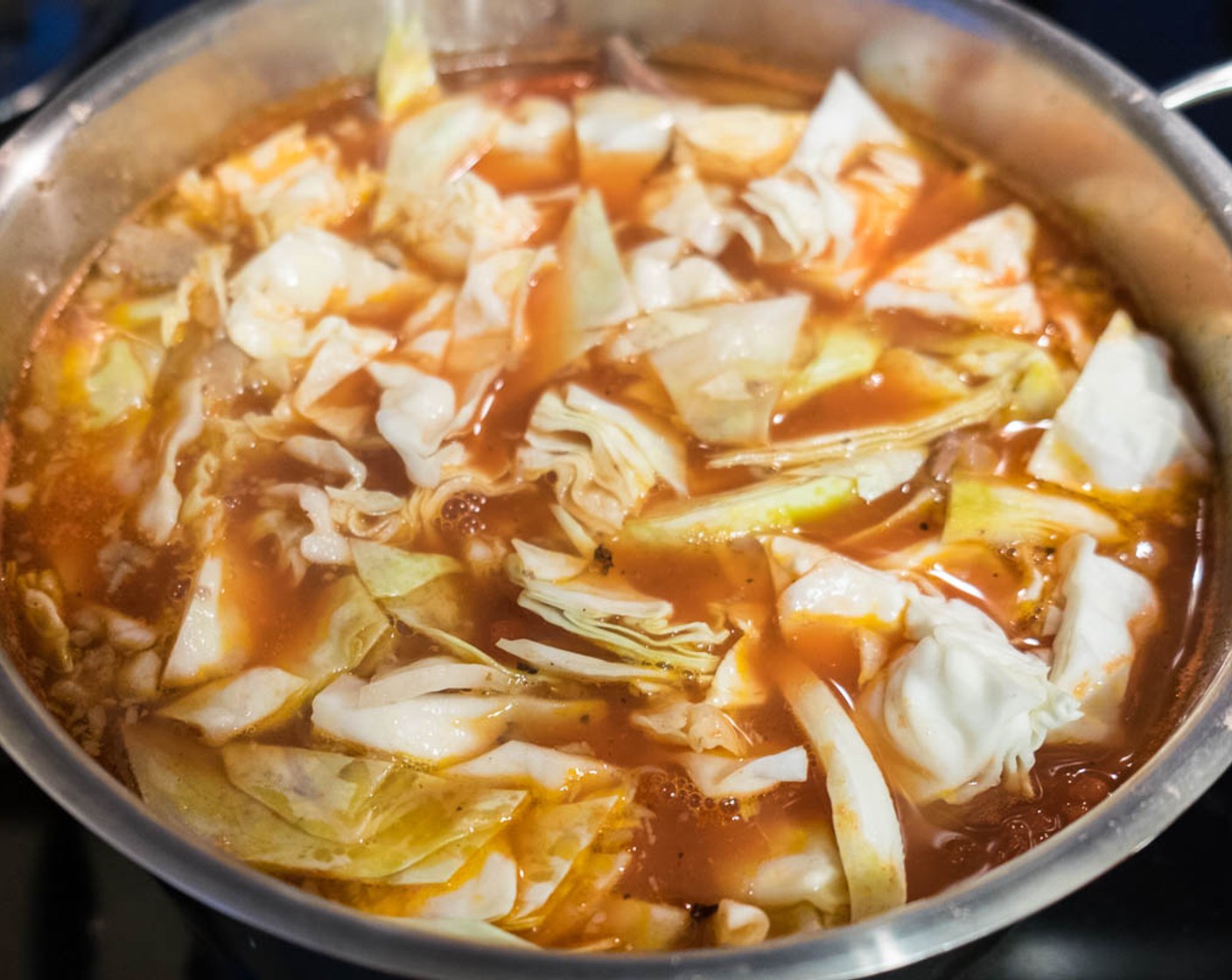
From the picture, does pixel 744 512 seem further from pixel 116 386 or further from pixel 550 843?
pixel 116 386

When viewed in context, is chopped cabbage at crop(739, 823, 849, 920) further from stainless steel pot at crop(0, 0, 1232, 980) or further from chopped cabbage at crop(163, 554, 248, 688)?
chopped cabbage at crop(163, 554, 248, 688)

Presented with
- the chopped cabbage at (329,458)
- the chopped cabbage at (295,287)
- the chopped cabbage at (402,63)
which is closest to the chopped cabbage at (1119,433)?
the chopped cabbage at (329,458)

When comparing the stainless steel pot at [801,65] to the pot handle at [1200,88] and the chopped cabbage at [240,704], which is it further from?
the chopped cabbage at [240,704]

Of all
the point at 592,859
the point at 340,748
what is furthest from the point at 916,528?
the point at 340,748

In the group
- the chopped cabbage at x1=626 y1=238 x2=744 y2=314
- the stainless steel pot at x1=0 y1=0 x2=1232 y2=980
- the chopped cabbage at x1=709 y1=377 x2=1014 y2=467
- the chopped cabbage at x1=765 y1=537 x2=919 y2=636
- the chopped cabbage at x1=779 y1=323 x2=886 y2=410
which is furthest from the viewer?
the chopped cabbage at x1=626 y1=238 x2=744 y2=314

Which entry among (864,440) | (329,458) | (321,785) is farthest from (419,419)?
(864,440)

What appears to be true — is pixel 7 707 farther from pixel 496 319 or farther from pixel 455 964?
pixel 496 319

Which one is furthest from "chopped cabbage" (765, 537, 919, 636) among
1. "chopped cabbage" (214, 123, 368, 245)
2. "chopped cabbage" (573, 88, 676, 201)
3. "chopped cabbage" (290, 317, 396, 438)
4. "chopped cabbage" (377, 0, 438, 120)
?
"chopped cabbage" (377, 0, 438, 120)
